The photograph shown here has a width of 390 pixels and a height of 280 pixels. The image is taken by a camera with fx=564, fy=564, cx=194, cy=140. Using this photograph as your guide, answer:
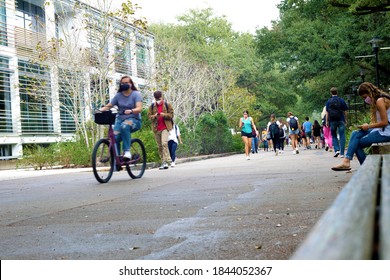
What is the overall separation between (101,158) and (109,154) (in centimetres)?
25

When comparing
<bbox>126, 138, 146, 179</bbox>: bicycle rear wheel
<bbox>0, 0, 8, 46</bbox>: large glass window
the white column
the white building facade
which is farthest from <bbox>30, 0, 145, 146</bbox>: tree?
<bbox>126, 138, 146, 179</bbox>: bicycle rear wheel

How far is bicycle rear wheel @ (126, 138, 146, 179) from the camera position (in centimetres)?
991

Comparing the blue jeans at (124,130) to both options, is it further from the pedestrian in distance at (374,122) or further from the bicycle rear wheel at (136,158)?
the pedestrian in distance at (374,122)

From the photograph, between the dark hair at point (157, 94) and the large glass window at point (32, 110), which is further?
the large glass window at point (32, 110)

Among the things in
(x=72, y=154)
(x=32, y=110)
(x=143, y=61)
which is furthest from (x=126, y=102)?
(x=143, y=61)

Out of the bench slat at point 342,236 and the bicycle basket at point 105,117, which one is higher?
the bicycle basket at point 105,117

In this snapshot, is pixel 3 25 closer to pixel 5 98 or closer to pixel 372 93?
pixel 5 98

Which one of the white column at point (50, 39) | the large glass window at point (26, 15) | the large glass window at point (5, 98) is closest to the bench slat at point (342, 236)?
the white column at point (50, 39)

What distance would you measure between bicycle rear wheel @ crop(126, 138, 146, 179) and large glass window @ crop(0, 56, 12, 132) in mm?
17292

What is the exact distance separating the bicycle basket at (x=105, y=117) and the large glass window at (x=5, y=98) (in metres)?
18.4

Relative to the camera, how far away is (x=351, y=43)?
89.5 feet

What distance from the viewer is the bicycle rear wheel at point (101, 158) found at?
8945mm

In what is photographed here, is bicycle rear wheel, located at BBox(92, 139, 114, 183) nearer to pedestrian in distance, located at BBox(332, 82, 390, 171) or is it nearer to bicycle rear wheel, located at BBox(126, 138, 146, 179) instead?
bicycle rear wheel, located at BBox(126, 138, 146, 179)

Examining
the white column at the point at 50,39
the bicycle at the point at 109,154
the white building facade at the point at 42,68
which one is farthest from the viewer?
the white column at the point at 50,39
